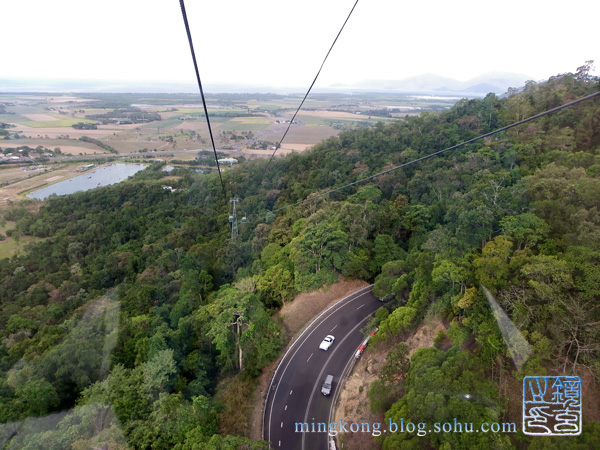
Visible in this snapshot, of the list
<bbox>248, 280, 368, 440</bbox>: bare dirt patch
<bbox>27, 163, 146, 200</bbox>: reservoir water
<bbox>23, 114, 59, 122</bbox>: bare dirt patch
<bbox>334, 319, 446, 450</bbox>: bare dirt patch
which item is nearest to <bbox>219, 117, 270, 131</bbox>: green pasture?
<bbox>27, 163, 146, 200</bbox>: reservoir water

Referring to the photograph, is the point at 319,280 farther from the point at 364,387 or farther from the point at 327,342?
the point at 364,387

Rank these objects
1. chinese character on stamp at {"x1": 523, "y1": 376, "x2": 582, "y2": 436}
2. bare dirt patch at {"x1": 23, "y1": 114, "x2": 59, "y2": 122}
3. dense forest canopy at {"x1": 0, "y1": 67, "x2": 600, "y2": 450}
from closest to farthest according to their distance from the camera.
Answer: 1. chinese character on stamp at {"x1": 523, "y1": 376, "x2": 582, "y2": 436}
2. dense forest canopy at {"x1": 0, "y1": 67, "x2": 600, "y2": 450}
3. bare dirt patch at {"x1": 23, "y1": 114, "x2": 59, "y2": 122}

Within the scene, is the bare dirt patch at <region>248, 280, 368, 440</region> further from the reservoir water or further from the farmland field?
the reservoir water

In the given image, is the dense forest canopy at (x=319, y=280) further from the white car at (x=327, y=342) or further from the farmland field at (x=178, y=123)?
the farmland field at (x=178, y=123)

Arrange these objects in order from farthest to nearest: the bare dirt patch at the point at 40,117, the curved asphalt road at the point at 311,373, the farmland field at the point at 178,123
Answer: the bare dirt patch at the point at 40,117 < the farmland field at the point at 178,123 < the curved asphalt road at the point at 311,373

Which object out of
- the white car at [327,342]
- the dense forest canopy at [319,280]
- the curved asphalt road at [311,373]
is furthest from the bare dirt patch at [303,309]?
the white car at [327,342]

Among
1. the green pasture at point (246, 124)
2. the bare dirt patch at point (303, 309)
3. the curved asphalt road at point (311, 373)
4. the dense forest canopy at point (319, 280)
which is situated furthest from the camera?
the green pasture at point (246, 124)

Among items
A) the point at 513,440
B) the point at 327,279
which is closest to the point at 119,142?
the point at 327,279
